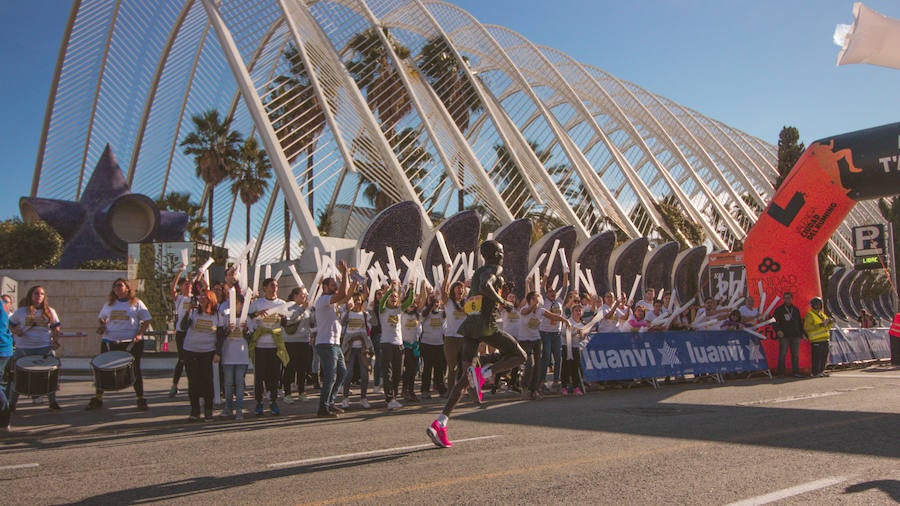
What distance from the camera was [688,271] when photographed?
134 feet

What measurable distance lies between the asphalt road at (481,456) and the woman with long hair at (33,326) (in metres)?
0.93

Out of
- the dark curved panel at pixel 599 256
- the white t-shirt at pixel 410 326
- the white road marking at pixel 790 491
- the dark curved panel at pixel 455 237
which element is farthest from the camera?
the dark curved panel at pixel 599 256

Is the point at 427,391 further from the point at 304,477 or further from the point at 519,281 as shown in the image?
the point at 519,281

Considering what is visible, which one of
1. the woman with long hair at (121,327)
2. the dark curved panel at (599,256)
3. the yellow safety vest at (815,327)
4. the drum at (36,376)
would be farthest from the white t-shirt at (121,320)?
the dark curved panel at (599,256)

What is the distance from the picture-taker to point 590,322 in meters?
13.6

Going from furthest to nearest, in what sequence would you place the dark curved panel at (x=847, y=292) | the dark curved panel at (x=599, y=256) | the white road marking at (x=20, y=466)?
the dark curved panel at (x=847, y=292) → the dark curved panel at (x=599, y=256) → the white road marking at (x=20, y=466)

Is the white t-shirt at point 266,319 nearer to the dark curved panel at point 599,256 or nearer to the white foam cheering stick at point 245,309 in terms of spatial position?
the white foam cheering stick at point 245,309

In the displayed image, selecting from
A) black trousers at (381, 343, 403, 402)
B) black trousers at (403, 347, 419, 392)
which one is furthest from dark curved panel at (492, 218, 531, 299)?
black trousers at (381, 343, 403, 402)

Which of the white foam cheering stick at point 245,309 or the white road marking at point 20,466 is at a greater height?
the white foam cheering stick at point 245,309

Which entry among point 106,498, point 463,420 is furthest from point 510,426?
point 106,498

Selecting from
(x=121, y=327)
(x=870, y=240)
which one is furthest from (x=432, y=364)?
(x=870, y=240)

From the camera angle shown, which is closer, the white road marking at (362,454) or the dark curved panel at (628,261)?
the white road marking at (362,454)

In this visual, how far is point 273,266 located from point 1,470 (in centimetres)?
1926

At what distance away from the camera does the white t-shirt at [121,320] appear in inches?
422
